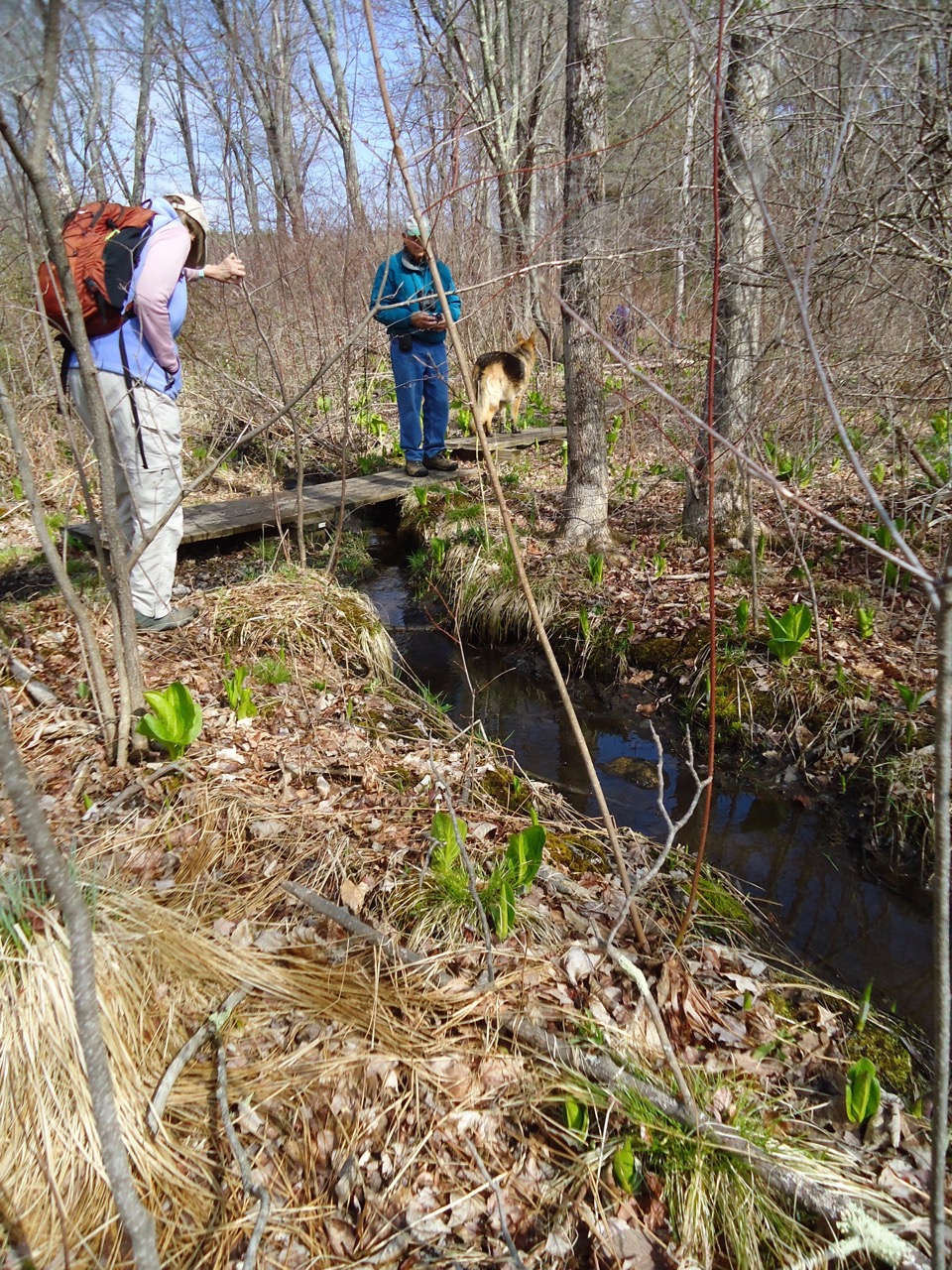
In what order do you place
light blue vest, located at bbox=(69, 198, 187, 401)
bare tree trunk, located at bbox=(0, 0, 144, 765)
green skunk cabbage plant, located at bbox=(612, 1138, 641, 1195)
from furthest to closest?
light blue vest, located at bbox=(69, 198, 187, 401)
bare tree trunk, located at bbox=(0, 0, 144, 765)
green skunk cabbage plant, located at bbox=(612, 1138, 641, 1195)

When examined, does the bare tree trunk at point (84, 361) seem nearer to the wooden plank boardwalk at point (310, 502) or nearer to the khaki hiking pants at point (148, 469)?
the khaki hiking pants at point (148, 469)

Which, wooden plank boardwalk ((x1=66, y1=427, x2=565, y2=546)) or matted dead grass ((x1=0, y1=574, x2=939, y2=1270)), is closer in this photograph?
matted dead grass ((x1=0, y1=574, x2=939, y2=1270))

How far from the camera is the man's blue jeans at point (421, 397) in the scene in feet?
21.7

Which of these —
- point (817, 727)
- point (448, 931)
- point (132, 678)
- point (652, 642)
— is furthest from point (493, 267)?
point (448, 931)

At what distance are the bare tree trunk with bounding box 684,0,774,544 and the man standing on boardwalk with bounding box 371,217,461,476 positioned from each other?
2.33 meters

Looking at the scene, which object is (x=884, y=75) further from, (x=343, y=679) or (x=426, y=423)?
(x=426, y=423)

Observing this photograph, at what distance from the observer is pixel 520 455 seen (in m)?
7.67

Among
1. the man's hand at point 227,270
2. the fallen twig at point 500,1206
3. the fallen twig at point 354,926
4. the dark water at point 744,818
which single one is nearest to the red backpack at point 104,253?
the man's hand at point 227,270

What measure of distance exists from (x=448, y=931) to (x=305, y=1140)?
0.68 m

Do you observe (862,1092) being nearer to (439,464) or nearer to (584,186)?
(584,186)

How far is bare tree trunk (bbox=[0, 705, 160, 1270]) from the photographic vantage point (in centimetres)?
99

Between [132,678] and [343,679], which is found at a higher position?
[132,678]

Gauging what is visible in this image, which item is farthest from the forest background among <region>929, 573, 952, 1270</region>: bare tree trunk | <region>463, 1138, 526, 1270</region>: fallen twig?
<region>463, 1138, 526, 1270</region>: fallen twig

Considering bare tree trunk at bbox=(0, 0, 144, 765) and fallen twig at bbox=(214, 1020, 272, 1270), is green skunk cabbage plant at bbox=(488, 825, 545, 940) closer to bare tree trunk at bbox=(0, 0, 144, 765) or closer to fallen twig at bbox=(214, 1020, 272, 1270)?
fallen twig at bbox=(214, 1020, 272, 1270)
